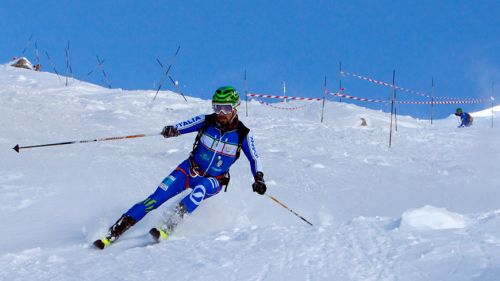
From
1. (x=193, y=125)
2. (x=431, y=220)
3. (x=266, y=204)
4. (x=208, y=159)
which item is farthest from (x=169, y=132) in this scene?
(x=431, y=220)

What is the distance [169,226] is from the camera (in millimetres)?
4859

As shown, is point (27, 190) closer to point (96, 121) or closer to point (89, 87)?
point (96, 121)

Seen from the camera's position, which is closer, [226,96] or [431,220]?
[431,220]

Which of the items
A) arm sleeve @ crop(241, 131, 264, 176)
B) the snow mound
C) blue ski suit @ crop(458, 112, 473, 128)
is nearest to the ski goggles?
arm sleeve @ crop(241, 131, 264, 176)

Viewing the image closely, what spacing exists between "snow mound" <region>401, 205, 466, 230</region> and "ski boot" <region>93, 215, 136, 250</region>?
233cm

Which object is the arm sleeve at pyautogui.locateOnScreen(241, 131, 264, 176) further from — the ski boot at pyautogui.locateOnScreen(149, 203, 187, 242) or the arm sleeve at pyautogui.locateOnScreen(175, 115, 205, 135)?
the ski boot at pyautogui.locateOnScreen(149, 203, 187, 242)

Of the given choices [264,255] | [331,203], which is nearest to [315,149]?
[331,203]

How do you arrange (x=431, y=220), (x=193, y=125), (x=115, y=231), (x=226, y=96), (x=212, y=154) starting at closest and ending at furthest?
(x=431, y=220), (x=115, y=231), (x=226, y=96), (x=212, y=154), (x=193, y=125)

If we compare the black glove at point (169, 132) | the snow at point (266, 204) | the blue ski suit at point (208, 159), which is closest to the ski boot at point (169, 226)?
the snow at point (266, 204)

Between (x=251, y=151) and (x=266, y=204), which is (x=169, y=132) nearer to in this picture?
(x=251, y=151)

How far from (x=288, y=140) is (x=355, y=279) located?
27.7ft

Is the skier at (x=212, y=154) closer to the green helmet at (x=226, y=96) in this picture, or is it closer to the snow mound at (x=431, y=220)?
the green helmet at (x=226, y=96)

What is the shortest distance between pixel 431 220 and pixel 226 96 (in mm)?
2195

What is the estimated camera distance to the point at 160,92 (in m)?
20.0
